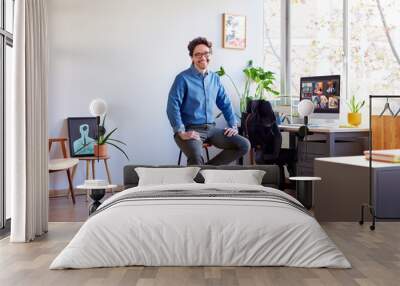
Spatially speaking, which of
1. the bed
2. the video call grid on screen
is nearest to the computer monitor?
the video call grid on screen

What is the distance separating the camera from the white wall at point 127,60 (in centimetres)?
723

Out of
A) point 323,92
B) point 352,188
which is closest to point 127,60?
point 323,92

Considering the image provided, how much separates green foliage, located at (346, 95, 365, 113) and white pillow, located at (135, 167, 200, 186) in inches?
104

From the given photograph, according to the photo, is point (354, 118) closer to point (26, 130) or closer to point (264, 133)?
point (264, 133)

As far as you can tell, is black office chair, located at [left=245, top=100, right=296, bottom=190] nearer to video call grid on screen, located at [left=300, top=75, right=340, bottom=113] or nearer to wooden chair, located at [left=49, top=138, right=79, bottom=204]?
video call grid on screen, located at [left=300, top=75, right=340, bottom=113]

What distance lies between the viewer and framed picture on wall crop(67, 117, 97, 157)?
23.4 feet

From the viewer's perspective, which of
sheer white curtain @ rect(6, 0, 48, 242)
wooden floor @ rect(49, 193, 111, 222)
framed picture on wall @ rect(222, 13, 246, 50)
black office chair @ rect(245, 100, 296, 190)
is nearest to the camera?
sheer white curtain @ rect(6, 0, 48, 242)

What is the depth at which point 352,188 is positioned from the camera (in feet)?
16.3

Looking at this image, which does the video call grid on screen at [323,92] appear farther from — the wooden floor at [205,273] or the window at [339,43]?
the wooden floor at [205,273]

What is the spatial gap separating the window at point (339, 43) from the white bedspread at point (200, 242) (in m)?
3.72

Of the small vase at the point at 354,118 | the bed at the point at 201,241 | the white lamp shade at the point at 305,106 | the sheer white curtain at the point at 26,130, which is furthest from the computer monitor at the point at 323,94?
the sheer white curtain at the point at 26,130

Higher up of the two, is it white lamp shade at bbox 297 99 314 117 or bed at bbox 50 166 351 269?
white lamp shade at bbox 297 99 314 117

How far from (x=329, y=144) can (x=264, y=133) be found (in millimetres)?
695

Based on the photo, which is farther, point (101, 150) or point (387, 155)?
point (101, 150)
